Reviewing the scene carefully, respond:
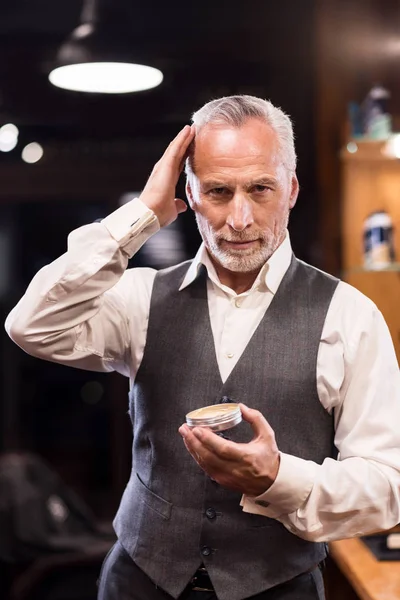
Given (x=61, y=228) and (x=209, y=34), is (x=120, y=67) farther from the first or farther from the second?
(x=61, y=228)

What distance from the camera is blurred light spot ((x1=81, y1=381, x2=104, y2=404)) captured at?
4508mm

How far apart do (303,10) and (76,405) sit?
7.35ft

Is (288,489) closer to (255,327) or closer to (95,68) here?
(255,327)

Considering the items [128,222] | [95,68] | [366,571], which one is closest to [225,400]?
[128,222]

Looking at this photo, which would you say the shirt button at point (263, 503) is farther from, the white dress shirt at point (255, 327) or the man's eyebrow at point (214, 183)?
the man's eyebrow at point (214, 183)

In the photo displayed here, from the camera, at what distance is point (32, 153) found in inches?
171

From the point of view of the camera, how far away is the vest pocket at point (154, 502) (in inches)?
74.2

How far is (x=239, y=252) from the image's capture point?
1.91 meters

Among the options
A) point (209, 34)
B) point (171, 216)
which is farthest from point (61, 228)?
point (171, 216)

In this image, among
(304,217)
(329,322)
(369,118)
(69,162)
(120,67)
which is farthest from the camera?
(69,162)

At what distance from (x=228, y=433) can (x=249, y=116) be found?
69 cm

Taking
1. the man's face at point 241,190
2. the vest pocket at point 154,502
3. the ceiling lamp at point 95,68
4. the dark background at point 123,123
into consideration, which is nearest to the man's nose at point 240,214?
the man's face at point 241,190

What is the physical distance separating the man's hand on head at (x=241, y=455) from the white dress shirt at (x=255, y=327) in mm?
40

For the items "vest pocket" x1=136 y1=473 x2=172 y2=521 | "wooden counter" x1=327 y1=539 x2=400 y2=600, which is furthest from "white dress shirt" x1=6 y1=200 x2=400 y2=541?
"wooden counter" x1=327 y1=539 x2=400 y2=600
